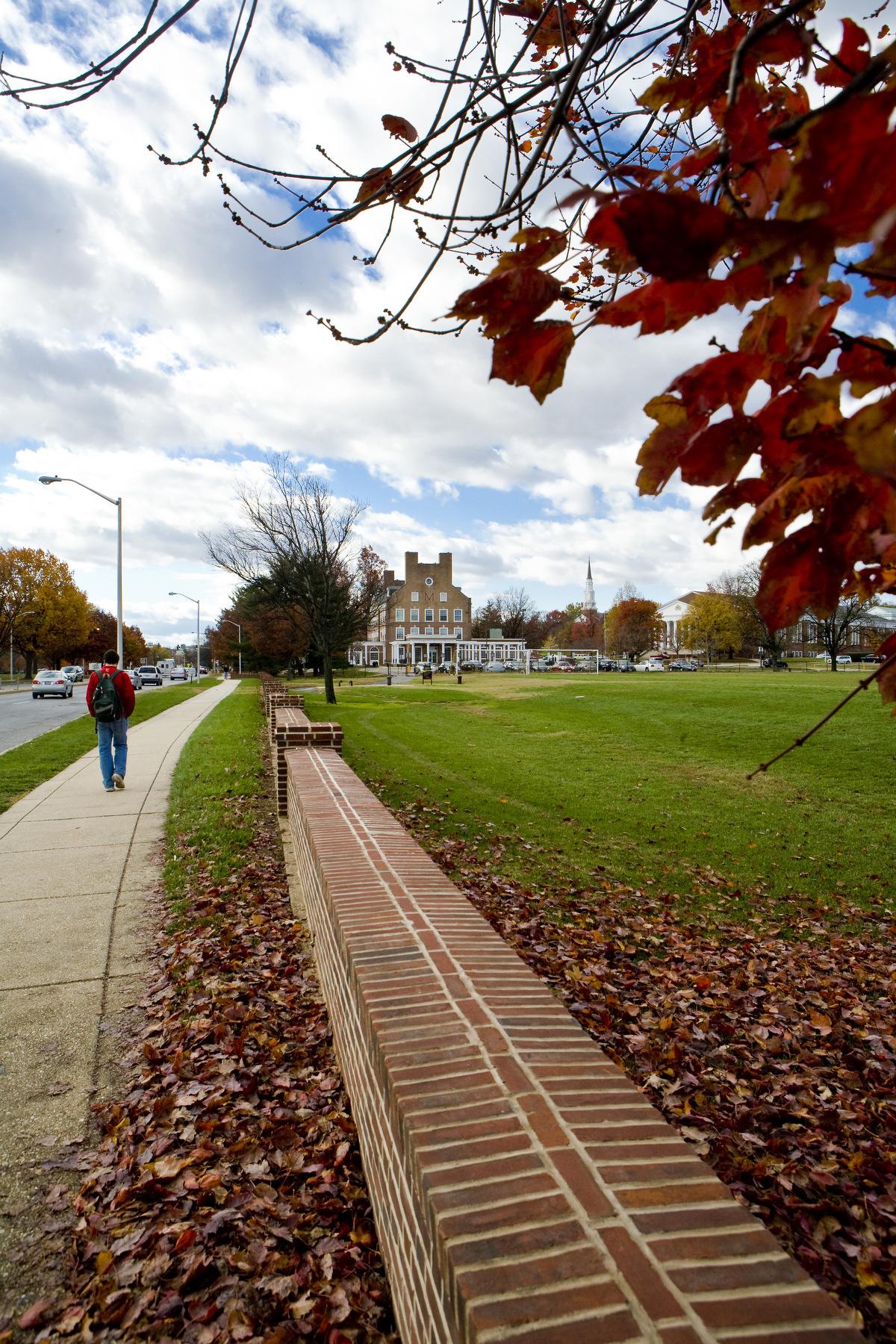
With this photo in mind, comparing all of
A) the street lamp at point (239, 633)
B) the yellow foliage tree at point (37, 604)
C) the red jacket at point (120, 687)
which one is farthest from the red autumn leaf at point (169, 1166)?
the yellow foliage tree at point (37, 604)

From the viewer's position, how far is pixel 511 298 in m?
1.34

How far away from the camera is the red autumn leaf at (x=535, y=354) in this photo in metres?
1.36

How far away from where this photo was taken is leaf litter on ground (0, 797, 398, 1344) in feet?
6.98

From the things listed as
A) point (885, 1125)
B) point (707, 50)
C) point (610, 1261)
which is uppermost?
point (707, 50)

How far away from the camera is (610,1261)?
1321 mm

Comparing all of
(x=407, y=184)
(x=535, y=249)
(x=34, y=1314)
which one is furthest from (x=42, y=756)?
(x=535, y=249)

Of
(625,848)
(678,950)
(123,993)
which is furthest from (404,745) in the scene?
(123,993)

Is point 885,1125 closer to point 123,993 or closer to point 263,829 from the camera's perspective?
point 123,993

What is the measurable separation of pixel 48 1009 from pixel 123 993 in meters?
0.38

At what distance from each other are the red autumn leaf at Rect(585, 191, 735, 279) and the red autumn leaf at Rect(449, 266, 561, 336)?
0.45m

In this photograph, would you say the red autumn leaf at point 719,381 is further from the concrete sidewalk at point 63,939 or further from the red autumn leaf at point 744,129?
the concrete sidewalk at point 63,939

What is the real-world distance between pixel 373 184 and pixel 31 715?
82.6 feet

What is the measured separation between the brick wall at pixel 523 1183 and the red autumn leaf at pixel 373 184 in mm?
2871

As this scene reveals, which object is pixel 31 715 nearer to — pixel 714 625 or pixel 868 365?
pixel 868 365
